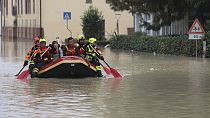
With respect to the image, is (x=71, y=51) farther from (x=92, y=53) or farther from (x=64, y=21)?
(x=64, y=21)

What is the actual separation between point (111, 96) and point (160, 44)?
2452cm

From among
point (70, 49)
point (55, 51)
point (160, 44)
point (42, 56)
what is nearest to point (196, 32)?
point (160, 44)

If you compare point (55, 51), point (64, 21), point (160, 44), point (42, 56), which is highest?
point (64, 21)

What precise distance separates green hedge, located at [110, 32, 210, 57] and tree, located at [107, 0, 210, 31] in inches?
49.1

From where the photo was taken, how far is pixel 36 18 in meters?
69.4

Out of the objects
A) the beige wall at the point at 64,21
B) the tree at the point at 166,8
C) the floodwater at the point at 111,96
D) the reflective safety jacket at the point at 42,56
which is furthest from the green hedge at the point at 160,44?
the beige wall at the point at 64,21

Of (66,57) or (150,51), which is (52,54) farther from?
(150,51)

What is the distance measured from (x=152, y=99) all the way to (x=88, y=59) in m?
7.11

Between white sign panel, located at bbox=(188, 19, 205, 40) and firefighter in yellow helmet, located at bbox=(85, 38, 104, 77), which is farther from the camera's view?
white sign panel, located at bbox=(188, 19, 205, 40)

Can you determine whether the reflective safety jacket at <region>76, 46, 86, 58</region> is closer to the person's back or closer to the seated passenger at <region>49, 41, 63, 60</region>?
the person's back

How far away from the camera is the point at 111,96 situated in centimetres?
1430

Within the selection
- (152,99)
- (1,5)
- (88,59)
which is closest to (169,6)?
(88,59)

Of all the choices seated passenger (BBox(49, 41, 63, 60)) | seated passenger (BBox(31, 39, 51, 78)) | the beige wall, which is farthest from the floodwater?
the beige wall

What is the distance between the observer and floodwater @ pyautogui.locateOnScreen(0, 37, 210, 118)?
11.5m
